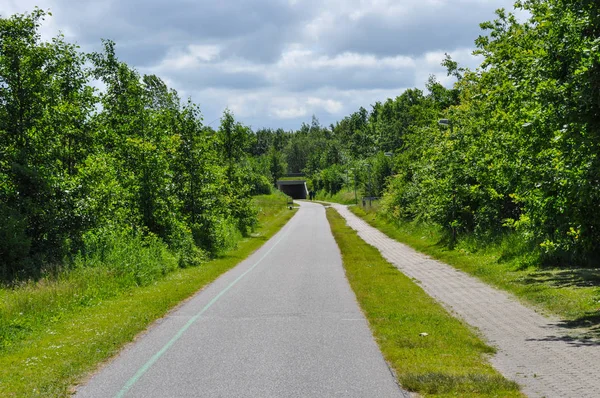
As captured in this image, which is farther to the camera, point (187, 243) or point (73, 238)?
point (187, 243)

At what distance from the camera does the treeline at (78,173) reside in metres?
16.5

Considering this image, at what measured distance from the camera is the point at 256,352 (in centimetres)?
848

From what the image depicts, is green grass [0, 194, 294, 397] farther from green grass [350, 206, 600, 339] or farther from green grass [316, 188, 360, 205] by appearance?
green grass [316, 188, 360, 205]

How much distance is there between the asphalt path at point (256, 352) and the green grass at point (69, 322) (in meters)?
0.43

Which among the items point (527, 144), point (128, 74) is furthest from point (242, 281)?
point (128, 74)

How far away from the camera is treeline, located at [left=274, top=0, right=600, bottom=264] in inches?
392

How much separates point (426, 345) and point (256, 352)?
109 inches

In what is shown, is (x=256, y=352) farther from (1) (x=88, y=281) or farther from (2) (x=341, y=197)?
(2) (x=341, y=197)

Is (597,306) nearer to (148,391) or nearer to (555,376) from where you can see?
(555,376)

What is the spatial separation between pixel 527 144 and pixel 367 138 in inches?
5078

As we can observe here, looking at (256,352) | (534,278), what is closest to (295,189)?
(534,278)

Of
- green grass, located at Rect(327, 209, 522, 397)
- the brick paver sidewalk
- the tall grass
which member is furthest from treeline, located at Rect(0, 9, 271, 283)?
the brick paver sidewalk

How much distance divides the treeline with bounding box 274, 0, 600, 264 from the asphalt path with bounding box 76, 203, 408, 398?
515cm

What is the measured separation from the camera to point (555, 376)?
6996 millimetres
